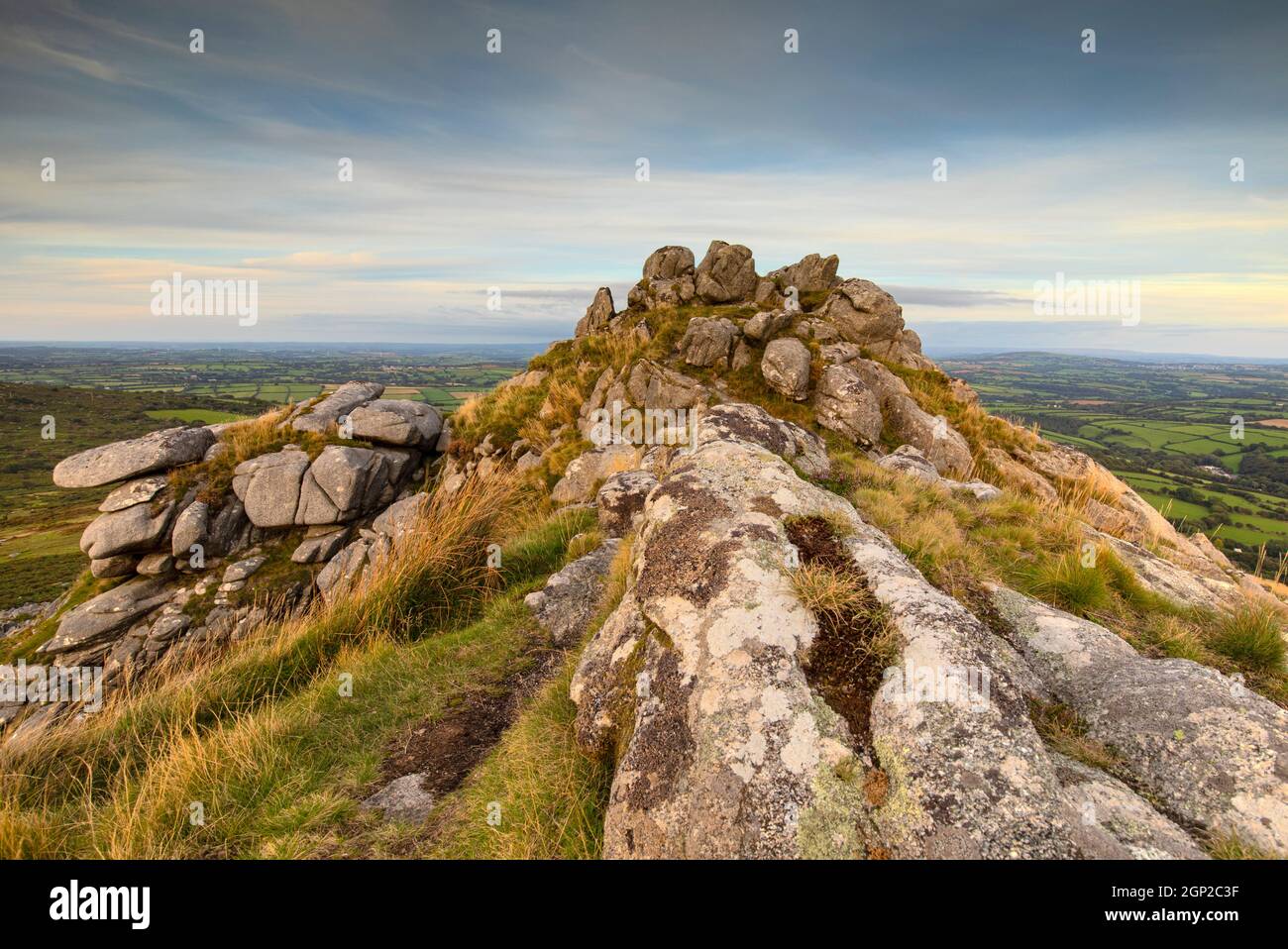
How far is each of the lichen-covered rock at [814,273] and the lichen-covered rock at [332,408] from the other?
61.7 feet

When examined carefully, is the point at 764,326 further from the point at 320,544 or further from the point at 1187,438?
the point at 1187,438

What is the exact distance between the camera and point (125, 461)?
55.3 feet

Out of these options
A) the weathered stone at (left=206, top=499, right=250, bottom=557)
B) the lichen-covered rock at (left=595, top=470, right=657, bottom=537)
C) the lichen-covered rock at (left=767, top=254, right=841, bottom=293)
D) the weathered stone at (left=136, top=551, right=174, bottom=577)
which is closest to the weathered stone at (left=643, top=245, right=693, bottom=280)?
the lichen-covered rock at (left=767, top=254, right=841, bottom=293)

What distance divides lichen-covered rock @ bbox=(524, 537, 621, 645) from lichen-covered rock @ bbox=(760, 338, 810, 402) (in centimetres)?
926

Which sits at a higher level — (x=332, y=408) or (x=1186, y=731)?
(x=332, y=408)

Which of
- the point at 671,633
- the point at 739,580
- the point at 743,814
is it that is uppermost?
the point at 739,580

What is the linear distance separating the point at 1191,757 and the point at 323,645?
8899 mm

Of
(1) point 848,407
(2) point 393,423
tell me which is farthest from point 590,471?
(2) point 393,423

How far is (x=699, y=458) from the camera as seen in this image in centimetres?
668

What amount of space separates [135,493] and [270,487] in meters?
4.22

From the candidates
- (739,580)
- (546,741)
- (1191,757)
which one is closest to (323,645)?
(546,741)

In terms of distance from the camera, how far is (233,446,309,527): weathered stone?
16.8 metres

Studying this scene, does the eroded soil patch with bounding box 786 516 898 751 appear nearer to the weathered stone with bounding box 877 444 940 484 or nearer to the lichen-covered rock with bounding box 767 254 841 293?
the weathered stone with bounding box 877 444 940 484
